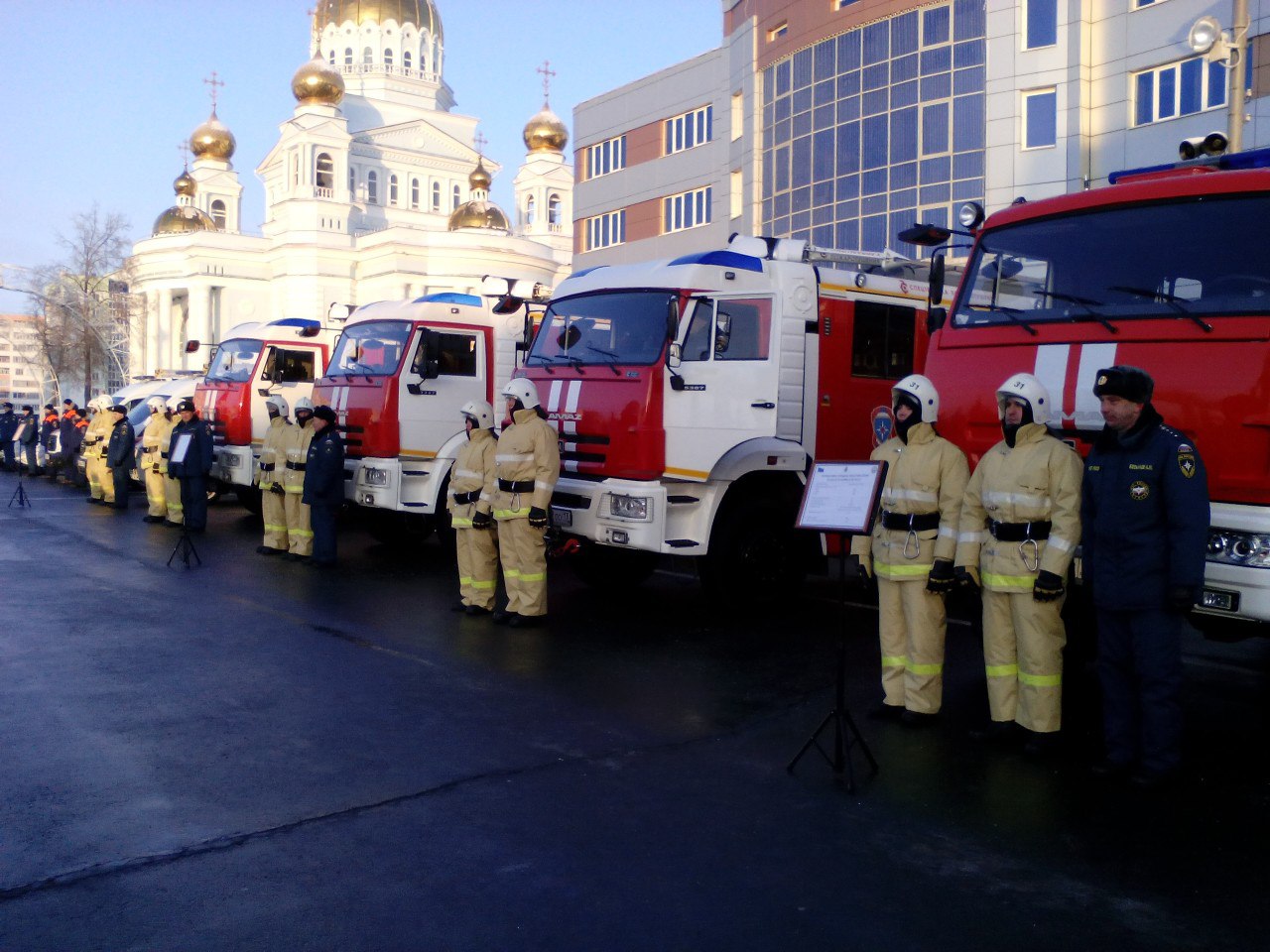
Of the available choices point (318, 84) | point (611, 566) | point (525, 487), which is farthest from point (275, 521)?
point (318, 84)

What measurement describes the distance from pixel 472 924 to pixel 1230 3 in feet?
83.3

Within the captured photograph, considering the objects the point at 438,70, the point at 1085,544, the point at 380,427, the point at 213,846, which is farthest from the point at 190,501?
the point at 438,70

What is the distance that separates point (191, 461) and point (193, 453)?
112 mm

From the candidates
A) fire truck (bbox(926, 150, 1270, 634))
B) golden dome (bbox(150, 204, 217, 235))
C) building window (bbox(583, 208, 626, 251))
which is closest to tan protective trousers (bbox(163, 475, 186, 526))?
fire truck (bbox(926, 150, 1270, 634))

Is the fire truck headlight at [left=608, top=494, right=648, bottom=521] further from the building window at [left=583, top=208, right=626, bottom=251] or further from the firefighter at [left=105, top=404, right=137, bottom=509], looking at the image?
the building window at [left=583, top=208, right=626, bottom=251]

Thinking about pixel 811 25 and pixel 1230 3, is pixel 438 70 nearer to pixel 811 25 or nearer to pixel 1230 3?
pixel 811 25

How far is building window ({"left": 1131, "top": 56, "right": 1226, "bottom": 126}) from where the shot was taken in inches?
952

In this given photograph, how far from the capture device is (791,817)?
508 cm

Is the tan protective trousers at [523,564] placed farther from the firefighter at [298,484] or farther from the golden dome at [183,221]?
the golden dome at [183,221]

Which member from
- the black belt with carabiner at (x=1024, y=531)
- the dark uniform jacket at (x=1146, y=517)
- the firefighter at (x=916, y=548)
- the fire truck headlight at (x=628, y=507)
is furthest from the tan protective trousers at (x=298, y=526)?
the dark uniform jacket at (x=1146, y=517)

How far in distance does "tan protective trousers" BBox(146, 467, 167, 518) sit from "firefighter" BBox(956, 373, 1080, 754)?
14.7m

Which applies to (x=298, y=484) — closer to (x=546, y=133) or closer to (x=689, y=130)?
(x=689, y=130)

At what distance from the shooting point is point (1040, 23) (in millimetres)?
27359

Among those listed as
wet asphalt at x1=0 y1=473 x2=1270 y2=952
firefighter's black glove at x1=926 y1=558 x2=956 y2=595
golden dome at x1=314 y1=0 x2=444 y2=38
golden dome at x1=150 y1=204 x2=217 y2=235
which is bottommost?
wet asphalt at x1=0 y1=473 x2=1270 y2=952
